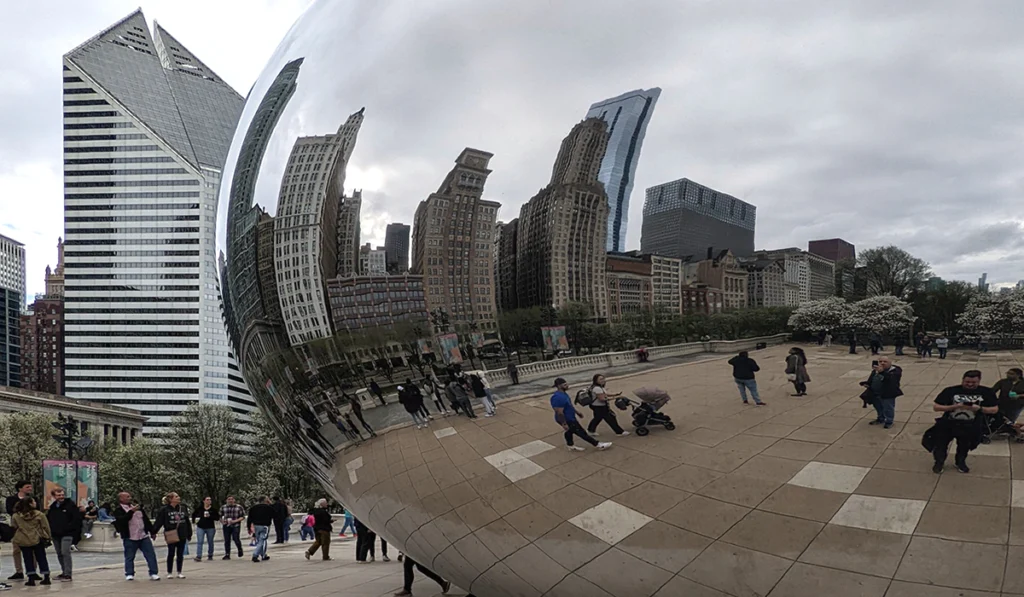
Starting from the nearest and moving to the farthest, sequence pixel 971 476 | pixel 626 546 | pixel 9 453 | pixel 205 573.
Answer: pixel 971 476 < pixel 626 546 < pixel 205 573 < pixel 9 453

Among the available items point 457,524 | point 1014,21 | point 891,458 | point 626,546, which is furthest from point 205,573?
point 1014,21

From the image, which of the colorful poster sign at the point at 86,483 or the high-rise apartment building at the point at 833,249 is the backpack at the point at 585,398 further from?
the colorful poster sign at the point at 86,483

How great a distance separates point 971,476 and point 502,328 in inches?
62.5

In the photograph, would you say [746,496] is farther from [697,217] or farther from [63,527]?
[63,527]

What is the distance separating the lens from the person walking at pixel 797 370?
2192 millimetres

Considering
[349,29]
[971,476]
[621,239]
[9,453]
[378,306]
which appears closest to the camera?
[971,476]

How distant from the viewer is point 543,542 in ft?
7.93

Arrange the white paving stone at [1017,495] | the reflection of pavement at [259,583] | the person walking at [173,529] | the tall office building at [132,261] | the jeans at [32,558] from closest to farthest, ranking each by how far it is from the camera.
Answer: the white paving stone at [1017,495]
the reflection of pavement at [259,583]
the jeans at [32,558]
the person walking at [173,529]
the tall office building at [132,261]

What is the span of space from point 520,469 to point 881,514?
1.20m

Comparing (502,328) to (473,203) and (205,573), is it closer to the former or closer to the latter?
(473,203)

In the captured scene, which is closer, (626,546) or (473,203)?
(626,546)

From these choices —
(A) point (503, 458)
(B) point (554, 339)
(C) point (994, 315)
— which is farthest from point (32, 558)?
(C) point (994, 315)

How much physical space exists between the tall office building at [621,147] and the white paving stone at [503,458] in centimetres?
87

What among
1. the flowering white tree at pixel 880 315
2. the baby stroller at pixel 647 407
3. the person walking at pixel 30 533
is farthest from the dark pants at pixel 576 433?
the person walking at pixel 30 533
